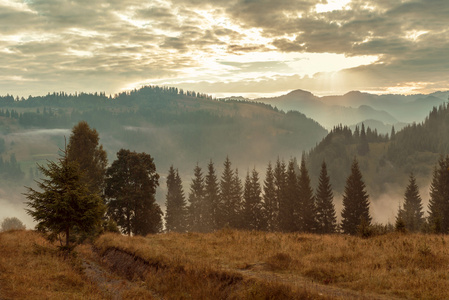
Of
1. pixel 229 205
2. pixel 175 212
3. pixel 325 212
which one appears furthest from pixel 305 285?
pixel 175 212

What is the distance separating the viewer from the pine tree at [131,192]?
46938 mm

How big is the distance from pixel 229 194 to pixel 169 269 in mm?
81168

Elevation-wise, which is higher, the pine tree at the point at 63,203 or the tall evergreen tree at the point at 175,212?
the pine tree at the point at 63,203

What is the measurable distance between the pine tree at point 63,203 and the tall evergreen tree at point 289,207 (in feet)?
237

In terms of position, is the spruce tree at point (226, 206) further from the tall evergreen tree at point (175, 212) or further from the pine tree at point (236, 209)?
the tall evergreen tree at point (175, 212)

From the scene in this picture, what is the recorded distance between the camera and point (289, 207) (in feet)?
286

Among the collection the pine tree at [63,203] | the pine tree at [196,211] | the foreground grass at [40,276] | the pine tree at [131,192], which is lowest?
the pine tree at [196,211]

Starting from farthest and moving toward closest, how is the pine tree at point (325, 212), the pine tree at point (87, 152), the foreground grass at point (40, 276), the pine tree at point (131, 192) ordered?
1. the pine tree at point (325, 212)
2. the pine tree at point (87, 152)
3. the pine tree at point (131, 192)
4. the foreground grass at point (40, 276)

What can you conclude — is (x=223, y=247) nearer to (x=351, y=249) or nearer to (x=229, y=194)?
(x=351, y=249)

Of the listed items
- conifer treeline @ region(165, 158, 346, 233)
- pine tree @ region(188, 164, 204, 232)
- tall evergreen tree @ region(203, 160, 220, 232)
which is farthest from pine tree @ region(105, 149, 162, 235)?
pine tree @ region(188, 164, 204, 232)

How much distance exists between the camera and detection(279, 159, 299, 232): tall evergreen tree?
85.4 metres

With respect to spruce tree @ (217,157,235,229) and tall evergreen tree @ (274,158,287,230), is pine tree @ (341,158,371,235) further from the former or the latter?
spruce tree @ (217,157,235,229)

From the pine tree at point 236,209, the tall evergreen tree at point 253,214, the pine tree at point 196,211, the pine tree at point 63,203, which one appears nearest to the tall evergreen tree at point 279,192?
the tall evergreen tree at point 253,214

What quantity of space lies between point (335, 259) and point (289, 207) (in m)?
72.4
